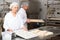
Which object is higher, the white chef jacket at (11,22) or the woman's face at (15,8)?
the woman's face at (15,8)

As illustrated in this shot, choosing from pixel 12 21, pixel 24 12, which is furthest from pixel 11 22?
pixel 24 12

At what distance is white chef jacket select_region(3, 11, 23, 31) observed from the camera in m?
0.84

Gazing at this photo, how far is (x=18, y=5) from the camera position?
870mm

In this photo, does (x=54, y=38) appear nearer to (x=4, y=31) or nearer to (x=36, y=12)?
(x=36, y=12)

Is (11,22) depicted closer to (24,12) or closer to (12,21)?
(12,21)

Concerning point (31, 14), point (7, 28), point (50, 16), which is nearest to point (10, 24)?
point (7, 28)

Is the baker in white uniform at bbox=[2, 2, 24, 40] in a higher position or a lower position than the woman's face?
lower

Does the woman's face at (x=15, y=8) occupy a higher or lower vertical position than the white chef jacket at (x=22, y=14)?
higher

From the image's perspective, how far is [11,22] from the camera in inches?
33.1

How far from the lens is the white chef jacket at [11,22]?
33.1 inches

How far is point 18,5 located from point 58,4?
0.91 feet

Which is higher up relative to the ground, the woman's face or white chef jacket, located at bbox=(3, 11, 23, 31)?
the woman's face

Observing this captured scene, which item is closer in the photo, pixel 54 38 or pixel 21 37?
pixel 21 37

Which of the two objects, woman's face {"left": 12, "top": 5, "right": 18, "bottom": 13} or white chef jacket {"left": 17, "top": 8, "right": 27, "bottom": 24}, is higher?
woman's face {"left": 12, "top": 5, "right": 18, "bottom": 13}
